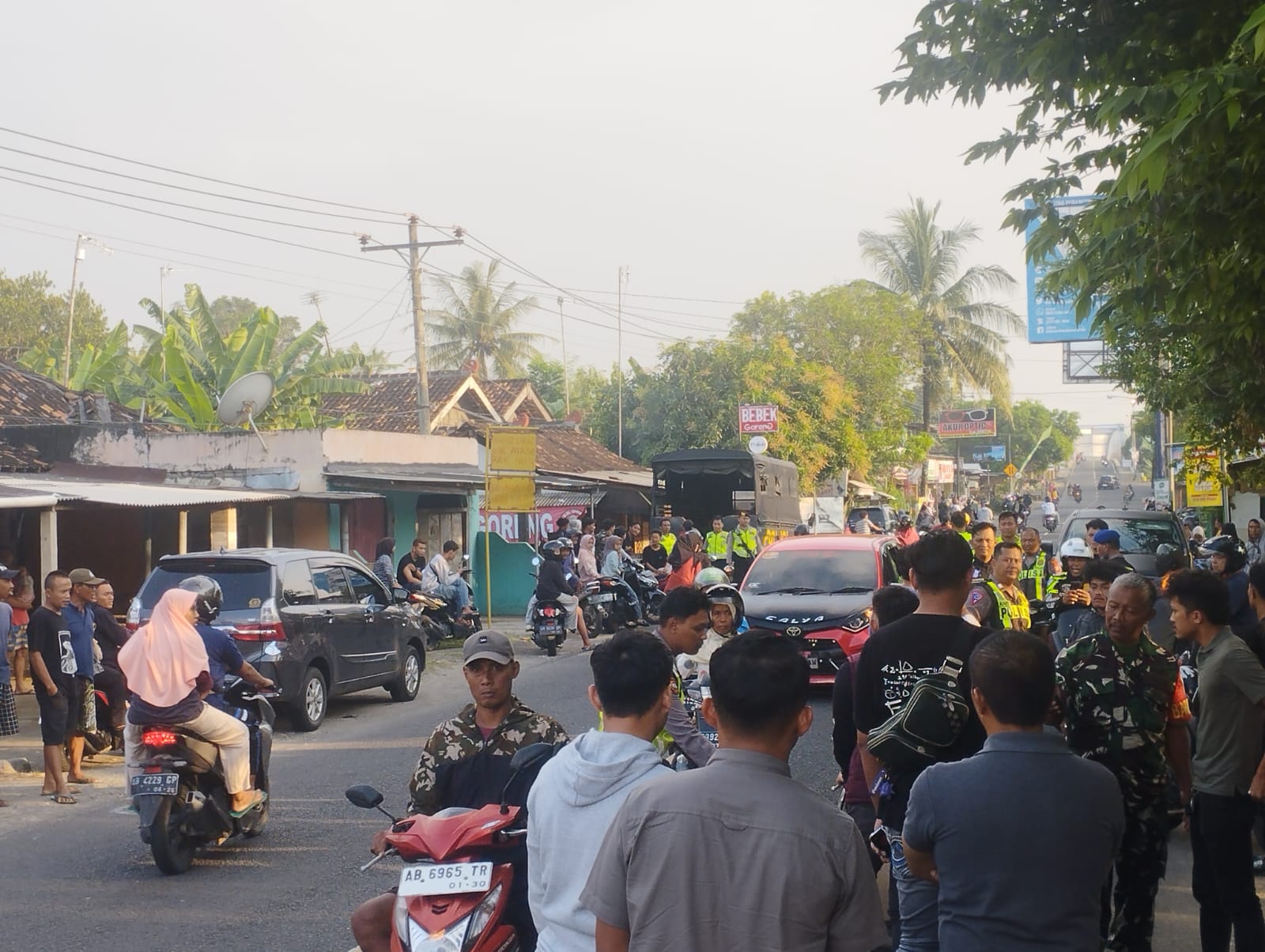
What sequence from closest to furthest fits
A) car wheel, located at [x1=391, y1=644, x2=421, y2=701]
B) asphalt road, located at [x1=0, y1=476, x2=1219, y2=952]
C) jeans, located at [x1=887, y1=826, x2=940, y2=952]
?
jeans, located at [x1=887, y1=826, x2=940, y2=952]
asphalt road, located at [x1=0, y1=476, x2=1219, y2=952]
car wheel, located at [x1=391, y1=644, x2=421, y2=701]

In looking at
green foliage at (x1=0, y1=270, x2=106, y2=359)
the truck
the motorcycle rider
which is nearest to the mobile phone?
the motorcycle rider

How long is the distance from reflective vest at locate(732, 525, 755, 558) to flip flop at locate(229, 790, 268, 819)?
48.7ft

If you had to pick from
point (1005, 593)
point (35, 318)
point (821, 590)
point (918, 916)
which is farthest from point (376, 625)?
point (35, 318)

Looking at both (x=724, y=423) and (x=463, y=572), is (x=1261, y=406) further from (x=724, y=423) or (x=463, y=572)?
(x=724, y=423)

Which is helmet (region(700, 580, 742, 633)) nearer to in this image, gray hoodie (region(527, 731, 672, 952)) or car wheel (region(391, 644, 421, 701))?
gray hoodie (region(527, 731, 672, 952))

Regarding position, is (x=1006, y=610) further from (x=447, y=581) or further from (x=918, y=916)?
(x=447, y=581)

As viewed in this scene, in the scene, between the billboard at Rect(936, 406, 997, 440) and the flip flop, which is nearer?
the flip flop

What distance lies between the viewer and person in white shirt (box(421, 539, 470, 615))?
2005 centimetres

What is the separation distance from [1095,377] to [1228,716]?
37070 mm

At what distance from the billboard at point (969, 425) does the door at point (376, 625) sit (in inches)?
2475

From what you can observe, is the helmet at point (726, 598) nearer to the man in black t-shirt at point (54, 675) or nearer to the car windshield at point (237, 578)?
the man in black t-shirt at point (54, 675)

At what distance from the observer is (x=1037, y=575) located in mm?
12023

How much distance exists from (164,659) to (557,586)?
38.3 feet

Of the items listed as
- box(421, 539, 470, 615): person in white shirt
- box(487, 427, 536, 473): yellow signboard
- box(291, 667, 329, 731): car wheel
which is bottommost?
box(291, 667, 329, 731): car wheel
